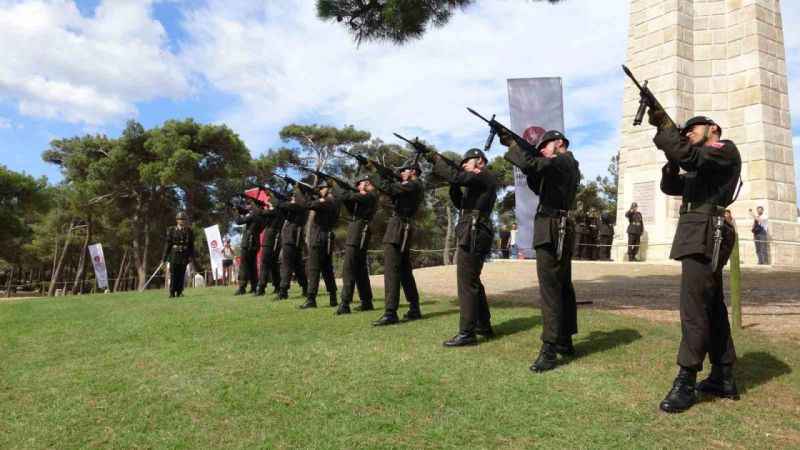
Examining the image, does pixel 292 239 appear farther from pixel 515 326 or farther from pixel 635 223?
pixel 635 223

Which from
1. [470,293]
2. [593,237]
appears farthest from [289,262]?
[593,237]

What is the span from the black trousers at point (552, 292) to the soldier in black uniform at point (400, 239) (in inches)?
94.7

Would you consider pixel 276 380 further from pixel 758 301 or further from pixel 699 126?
pixel 758 301

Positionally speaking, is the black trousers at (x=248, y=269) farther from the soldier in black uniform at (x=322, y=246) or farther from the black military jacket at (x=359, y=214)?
the black military jacket at (x=359, y=214)

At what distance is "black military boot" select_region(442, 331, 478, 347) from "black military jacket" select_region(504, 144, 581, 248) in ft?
3.99

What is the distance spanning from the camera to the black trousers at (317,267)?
8900 millimetres

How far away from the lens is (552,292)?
5.00 metres

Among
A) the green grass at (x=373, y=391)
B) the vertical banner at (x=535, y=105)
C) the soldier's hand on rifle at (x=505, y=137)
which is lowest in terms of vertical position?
the green grass at (x=373, y=391)

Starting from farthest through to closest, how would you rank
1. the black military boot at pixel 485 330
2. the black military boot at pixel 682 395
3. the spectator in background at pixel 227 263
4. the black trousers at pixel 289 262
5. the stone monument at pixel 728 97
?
the spectator in background at pixel 227 263
the stone monument at pixel 728 97
the black trousers at pixel 289 262
the black military boot at pixel 485 330
the black military boot at pixel 682 395

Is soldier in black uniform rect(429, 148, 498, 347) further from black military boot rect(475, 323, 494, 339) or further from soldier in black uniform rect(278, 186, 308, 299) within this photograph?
soldier in black uniform rect(278, 186, 308, 299)

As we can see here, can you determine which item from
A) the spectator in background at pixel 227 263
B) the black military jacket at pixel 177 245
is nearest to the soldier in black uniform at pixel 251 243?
the black military jacket at pixel 177 245

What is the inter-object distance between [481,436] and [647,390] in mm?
1437

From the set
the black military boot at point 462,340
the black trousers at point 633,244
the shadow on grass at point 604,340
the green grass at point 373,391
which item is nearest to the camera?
the green grass at point 373,391

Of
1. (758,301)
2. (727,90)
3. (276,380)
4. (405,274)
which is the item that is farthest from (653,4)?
(276,380)
